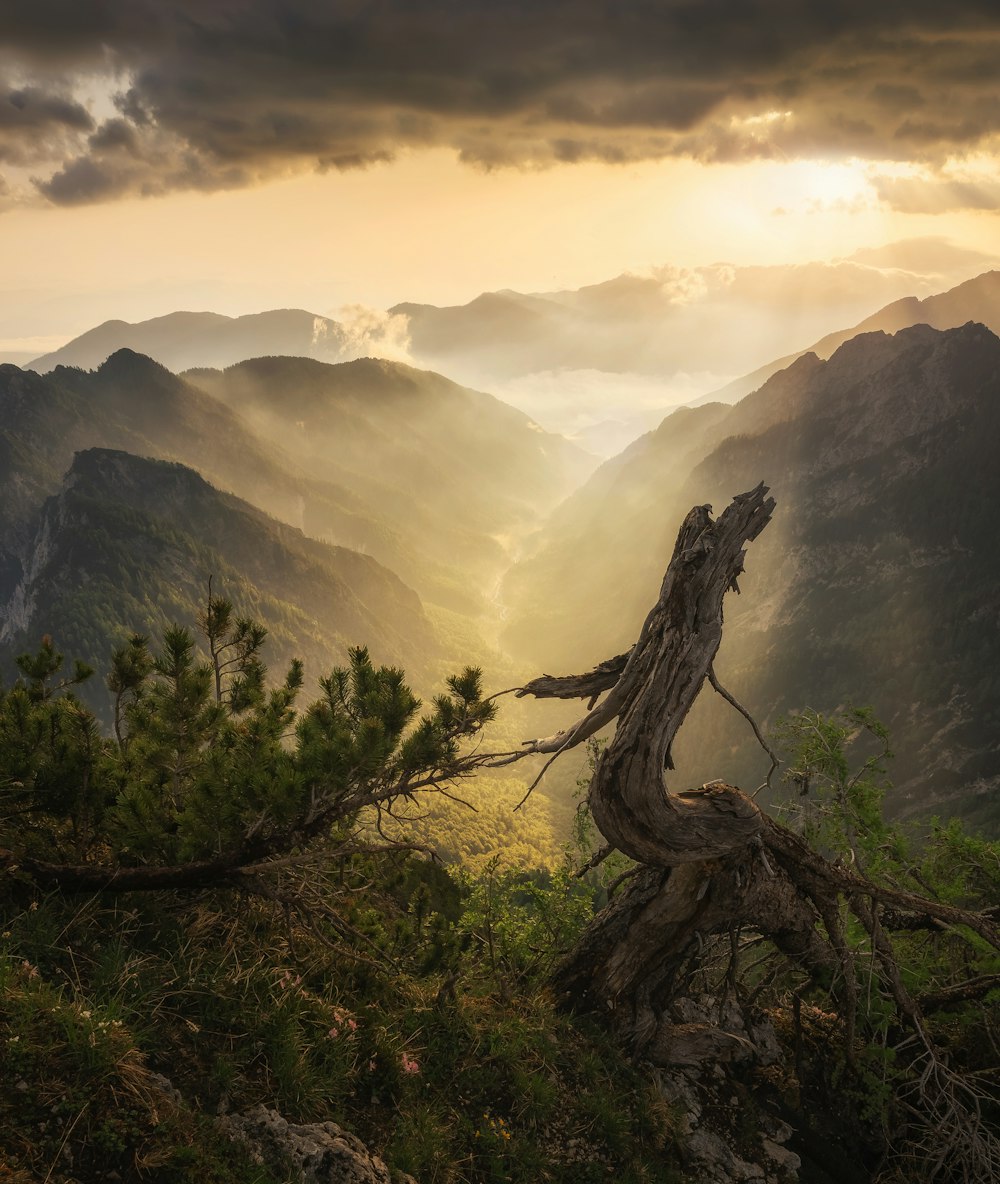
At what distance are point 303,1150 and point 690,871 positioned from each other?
5.64m

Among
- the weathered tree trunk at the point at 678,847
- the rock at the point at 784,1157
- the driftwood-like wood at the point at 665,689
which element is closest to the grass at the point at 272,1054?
the weathered tree trunk at the point at 678,847

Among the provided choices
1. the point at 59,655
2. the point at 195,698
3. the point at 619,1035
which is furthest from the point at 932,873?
the point at 59,655

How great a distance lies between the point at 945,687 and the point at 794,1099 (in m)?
225

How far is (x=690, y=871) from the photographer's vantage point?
9.49 m

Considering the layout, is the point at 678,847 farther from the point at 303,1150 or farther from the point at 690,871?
the point at 303,1150

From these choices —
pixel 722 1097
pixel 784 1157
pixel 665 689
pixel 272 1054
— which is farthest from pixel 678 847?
pixel 272 1054

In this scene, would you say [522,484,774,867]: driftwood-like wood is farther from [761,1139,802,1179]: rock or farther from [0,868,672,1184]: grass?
[761,1139,802,1179]: rock

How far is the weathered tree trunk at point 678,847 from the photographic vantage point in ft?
25.5

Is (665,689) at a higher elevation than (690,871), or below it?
higher

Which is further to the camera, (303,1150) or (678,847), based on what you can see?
(678,847)

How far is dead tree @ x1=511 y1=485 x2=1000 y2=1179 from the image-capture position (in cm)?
778

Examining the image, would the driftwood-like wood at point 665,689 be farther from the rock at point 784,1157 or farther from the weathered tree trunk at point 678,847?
the rock at point 784,1157

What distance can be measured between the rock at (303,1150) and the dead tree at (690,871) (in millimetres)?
3928

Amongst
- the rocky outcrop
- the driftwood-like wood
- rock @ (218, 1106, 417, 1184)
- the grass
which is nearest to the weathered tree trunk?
the driftwood-like wood
